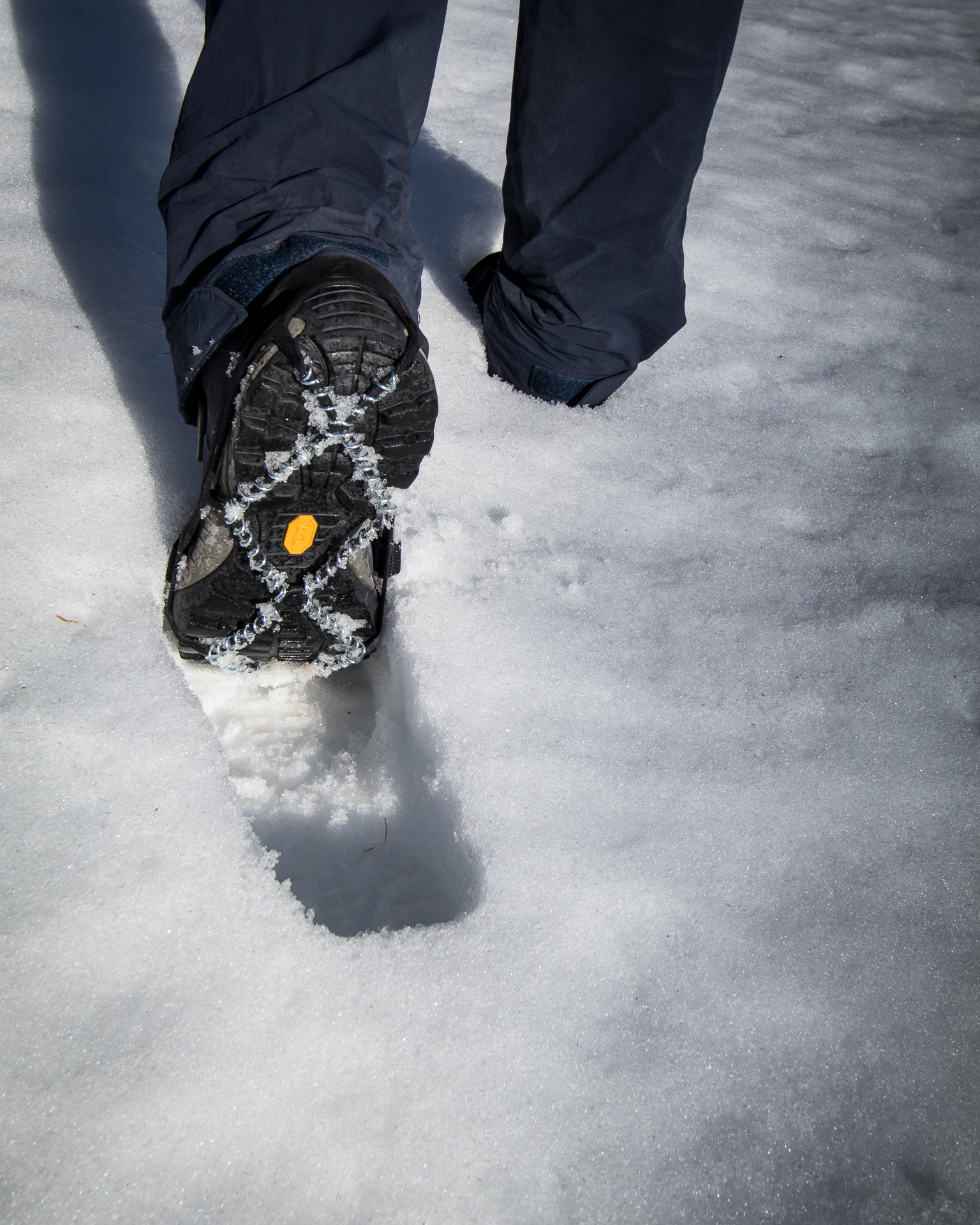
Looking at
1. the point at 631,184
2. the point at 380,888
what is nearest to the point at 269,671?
the point at 380,888

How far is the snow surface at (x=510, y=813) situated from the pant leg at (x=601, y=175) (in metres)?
0.15

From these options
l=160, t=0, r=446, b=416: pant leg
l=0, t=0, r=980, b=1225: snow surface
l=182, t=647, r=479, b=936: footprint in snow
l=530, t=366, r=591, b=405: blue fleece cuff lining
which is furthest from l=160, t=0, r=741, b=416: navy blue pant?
l=182, t=647, r=479, b=936: footprint in snow

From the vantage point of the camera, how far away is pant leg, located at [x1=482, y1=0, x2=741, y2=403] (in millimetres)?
869

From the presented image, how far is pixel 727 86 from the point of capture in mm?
2100

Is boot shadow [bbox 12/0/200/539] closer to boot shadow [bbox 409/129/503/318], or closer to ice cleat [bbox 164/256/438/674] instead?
ice cleat [bbox 164/256/438/674]

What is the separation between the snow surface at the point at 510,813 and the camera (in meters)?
0.65

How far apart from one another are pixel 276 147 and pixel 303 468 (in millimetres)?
338

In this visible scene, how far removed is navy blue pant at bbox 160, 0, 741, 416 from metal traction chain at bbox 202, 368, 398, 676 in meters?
0.14

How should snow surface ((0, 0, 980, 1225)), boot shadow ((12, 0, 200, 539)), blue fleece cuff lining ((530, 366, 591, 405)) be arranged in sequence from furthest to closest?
blue fleece cuff lining ((530, 366, 591, 405)), boot shadow ((12, 0, 200, 539)), snow surface ((0, 0, 980, 1225))

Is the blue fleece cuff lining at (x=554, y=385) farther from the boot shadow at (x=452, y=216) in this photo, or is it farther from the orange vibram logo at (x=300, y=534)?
the orange vibram logo at (x=300, y=534)

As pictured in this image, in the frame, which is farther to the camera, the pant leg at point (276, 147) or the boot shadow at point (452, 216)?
the boot shadow at point (452, 216)

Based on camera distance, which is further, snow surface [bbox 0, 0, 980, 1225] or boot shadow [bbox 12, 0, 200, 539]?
boot shadow [bbox 12, 0, 200, 539]

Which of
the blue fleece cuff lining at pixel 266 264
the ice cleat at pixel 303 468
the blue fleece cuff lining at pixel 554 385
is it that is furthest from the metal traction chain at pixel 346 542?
the blue fleece cuff lining at pixel 554 385

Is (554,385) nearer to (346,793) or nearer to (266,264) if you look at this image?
(266,264)
